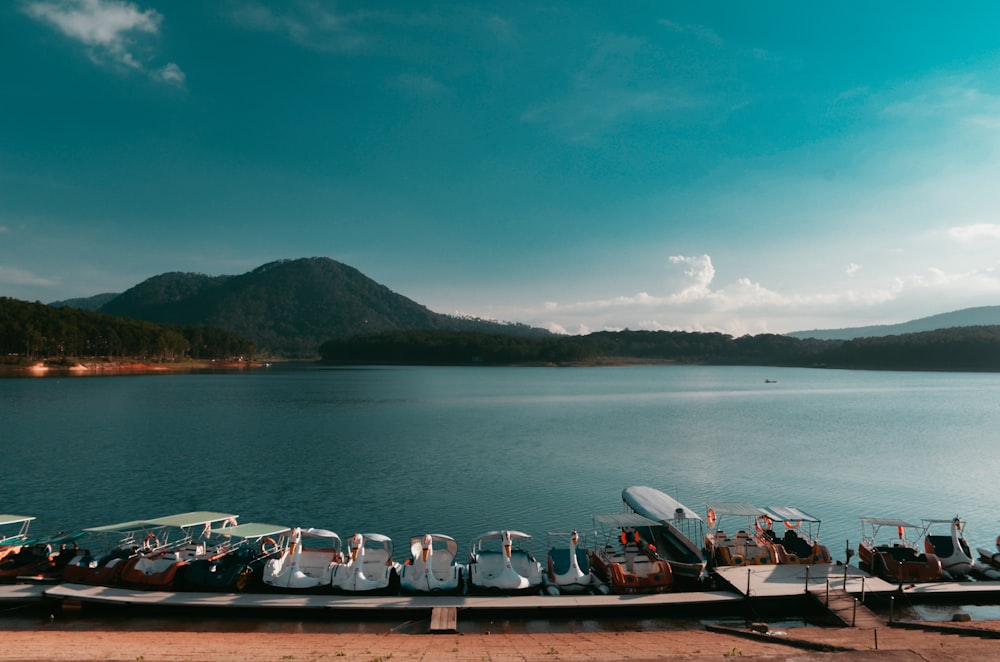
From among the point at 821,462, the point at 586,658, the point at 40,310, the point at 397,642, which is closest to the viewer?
the point at 586,658

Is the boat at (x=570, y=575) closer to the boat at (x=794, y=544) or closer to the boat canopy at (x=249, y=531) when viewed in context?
the boat at (x=794, y=544)

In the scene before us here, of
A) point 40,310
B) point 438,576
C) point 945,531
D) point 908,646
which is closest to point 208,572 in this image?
point 438,576

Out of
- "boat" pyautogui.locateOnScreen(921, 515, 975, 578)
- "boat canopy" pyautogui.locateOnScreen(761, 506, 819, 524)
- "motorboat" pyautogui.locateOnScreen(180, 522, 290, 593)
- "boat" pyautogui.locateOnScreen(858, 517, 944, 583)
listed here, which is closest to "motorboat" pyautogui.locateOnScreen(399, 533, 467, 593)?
"motorboat" pyautogui.locateOnScreen(180, 522, 290, 593)

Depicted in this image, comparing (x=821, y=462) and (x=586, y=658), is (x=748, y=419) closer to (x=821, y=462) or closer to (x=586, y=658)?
(x=821, y=462)

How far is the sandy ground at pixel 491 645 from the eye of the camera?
50.4ft

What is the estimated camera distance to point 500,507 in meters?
36.8

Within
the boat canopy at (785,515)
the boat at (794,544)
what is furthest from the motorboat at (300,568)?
the boat canopy at (785,515)

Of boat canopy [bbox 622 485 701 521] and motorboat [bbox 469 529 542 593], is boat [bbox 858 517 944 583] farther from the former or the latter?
motorboat [bbox 469 529 542 593]

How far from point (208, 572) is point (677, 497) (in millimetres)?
29848

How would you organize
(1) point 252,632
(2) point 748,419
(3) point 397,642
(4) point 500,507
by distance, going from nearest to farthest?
1. (3) point 397,642
2. (1) point 252,632
3. (4) point 500,507
4. (2) point 748,419

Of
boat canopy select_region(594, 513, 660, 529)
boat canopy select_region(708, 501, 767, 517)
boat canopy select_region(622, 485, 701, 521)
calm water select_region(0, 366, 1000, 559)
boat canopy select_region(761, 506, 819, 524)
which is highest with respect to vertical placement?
boat canopy select_region(708, 501, 767, 517)

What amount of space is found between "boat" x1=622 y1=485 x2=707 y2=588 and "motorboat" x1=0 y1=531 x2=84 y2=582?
2382 centimetres

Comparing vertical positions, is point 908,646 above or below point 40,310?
below

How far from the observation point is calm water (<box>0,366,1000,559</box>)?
35.8 metres
